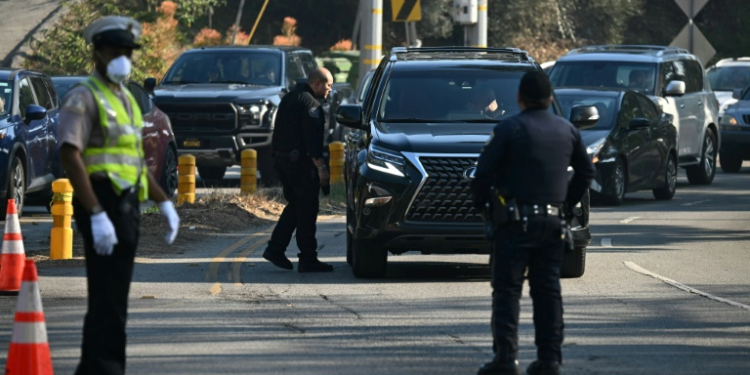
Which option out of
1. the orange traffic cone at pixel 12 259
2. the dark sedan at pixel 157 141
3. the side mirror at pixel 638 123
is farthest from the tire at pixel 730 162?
the orange traffic cone at pixel 12 259

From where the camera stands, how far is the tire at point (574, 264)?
12.7 meters

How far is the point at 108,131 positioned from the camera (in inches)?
282

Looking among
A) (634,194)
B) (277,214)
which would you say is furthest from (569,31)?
(277,214)

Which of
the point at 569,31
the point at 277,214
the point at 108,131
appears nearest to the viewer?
the point at 108,131

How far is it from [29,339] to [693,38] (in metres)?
23.6

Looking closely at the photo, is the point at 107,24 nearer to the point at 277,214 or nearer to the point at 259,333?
the point at 259,333

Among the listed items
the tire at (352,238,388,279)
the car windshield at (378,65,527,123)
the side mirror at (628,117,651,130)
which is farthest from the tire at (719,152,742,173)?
the tire at (352,238,388,279)

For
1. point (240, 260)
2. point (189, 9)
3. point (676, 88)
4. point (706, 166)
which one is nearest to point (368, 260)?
point (240, 260)

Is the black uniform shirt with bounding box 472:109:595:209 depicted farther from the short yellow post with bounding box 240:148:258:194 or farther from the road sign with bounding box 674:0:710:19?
the road sign with bounding box 674:0:710:19

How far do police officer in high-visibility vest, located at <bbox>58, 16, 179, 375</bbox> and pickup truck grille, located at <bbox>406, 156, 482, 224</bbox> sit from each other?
16.7 ft

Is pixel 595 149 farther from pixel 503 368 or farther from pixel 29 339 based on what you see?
pixel 29 339

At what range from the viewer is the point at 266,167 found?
2252cm

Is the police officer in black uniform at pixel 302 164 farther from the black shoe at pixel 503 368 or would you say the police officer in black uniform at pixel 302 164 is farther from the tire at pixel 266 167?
the tire at pixel 266 167

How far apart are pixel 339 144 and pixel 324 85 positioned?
8.91 metres
